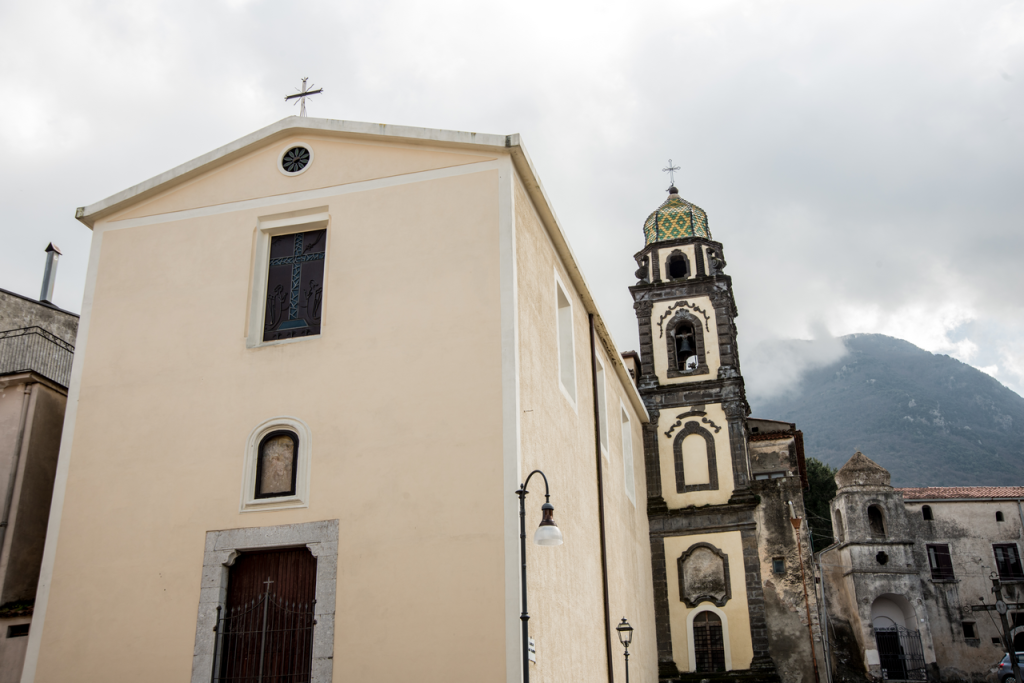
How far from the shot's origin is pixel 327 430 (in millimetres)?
11539

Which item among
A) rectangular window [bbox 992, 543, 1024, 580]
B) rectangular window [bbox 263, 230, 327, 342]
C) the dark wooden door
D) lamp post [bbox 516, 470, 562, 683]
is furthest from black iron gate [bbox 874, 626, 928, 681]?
rectangular window [bbox 263, 230, 327, 342]

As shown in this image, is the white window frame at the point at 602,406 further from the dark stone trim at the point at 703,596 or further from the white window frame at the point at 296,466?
the dark stone trim at the point at 703,596

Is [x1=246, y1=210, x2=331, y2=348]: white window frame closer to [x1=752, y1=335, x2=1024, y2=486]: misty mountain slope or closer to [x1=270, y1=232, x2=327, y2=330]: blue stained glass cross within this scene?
[x1=270, y1=232, x2=327, y2=330]: blue stained glass cross

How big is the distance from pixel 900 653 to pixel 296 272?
33913 mm

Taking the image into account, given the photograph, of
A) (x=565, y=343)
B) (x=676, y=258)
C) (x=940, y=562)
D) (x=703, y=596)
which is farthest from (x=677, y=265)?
(x=940, y=562)

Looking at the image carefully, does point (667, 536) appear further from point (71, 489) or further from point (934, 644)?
point (934, 644)

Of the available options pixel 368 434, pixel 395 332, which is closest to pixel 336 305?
pixel 395 332

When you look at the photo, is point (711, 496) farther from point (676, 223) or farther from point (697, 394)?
point (676, 223)

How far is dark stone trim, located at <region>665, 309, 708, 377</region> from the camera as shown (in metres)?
26.8

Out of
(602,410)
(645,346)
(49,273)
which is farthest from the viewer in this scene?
(645,346)

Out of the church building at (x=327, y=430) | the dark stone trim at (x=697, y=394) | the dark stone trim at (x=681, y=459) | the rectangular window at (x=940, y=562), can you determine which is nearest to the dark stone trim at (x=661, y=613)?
the dark stone trim at (x=681, y=459)

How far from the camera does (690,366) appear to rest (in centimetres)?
2795

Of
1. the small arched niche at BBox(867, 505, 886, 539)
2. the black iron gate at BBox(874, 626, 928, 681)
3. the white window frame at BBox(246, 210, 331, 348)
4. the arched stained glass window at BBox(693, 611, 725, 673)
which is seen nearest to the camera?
the white window frame at BBox(246, 210, 331, 348)

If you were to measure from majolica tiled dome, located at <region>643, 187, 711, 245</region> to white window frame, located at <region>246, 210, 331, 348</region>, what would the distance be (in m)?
17.8
